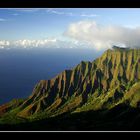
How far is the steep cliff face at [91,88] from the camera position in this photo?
8531cm

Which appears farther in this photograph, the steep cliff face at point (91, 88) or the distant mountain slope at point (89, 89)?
the steep cliff face at point (91, 88)

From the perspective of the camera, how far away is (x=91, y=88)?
110 m

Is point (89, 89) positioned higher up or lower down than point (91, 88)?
lower down

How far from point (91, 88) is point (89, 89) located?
3.64 feet

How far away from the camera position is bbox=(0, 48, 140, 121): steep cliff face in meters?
85.3

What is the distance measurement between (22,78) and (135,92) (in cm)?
7701

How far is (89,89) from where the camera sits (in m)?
109

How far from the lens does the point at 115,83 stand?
114 metres

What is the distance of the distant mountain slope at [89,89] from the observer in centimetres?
8344

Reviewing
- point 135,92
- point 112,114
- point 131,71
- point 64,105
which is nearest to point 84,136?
point 112,114

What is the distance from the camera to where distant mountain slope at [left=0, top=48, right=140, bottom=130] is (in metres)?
83.4

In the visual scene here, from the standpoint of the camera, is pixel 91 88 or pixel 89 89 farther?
pixel 91 88

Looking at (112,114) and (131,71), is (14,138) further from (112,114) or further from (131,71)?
(131,71)

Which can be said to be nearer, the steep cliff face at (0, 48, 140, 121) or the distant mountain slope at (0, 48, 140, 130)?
the distant mountain slope at (0, 48, 140, 130)
